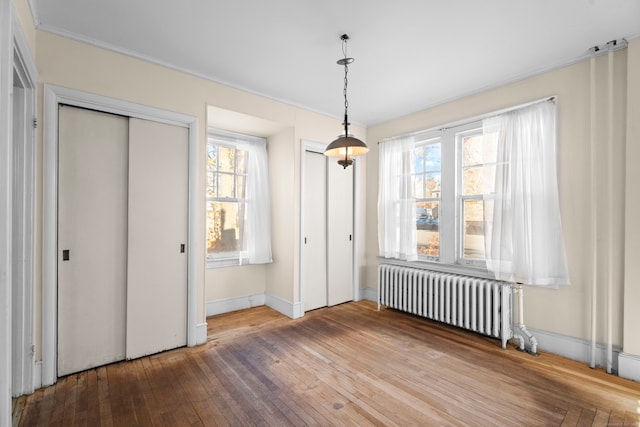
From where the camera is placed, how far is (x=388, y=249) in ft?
15.0

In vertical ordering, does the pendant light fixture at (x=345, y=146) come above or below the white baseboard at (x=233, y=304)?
above

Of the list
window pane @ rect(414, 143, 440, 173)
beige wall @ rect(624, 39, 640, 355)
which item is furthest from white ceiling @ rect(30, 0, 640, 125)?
window pane @ rect(414, 143, 440, 173)

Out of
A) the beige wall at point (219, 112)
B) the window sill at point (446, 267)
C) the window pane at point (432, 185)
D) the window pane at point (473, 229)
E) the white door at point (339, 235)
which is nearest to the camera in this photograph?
the beige wall at point (219, 112)

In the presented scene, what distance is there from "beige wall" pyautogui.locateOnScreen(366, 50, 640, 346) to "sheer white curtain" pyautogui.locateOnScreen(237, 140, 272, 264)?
328cm

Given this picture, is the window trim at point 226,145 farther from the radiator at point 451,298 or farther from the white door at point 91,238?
the radiator at point 451,298

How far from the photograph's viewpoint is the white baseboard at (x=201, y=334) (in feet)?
10.7

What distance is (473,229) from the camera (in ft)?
12.5

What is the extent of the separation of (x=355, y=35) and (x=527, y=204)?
8.00 ft

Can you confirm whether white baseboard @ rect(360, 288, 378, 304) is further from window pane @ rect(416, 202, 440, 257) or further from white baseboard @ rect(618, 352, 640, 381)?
white baseboard @ rect(618, 352, 640, 381)

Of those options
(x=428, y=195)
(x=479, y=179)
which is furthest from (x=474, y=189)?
(x=428, y=195)

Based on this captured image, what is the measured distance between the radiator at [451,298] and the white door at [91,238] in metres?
3.29

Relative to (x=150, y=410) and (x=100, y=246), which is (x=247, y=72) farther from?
(x=150, y=410)

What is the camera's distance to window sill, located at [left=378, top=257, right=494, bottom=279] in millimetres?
3602

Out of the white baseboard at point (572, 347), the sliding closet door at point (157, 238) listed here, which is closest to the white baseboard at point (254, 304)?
the sliding closet door at point (157, 238)
